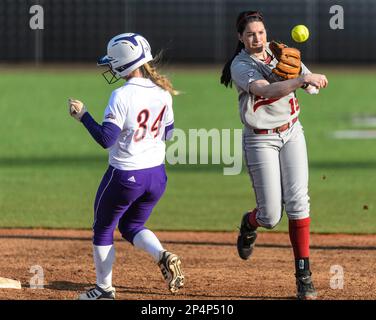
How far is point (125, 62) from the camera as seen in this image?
7.27 meters

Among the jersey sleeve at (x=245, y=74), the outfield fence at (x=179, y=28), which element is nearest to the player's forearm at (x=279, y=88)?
the jersey sleeve at (x=245, y=74)

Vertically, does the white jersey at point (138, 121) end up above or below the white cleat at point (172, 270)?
above

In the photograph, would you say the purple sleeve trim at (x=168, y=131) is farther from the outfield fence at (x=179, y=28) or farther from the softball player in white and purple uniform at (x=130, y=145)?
the outfield fence at (x=179, y=28)

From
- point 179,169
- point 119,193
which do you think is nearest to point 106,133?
point 119,193

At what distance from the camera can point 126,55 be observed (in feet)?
23.8

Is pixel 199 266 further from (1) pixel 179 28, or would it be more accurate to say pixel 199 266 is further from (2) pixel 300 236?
(1) pixel 179 28

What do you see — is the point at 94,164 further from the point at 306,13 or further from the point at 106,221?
the point at 306,13

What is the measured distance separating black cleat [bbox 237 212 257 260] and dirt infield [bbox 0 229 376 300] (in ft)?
0.59

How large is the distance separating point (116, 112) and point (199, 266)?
2.51 m

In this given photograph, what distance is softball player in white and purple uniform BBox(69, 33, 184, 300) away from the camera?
7152 millimetres

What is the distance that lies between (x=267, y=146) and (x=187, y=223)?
15.0 ft

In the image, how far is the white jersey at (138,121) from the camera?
711cm

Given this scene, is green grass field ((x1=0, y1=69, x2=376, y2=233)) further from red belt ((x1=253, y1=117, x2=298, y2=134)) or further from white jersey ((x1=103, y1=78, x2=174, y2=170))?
white jersey ((x1=103, y1=78, x2=174, y2=170))

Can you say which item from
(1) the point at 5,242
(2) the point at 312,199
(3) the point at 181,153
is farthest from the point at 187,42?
(1) the point at 5,242
